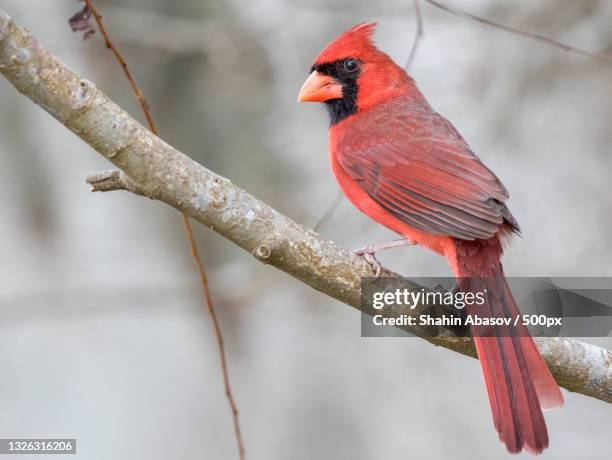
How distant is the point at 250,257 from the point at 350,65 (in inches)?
77.8

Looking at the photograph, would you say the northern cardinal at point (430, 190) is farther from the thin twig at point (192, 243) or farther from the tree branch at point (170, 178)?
the thin twig at point (192, 243)

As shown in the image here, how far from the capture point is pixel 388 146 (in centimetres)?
315

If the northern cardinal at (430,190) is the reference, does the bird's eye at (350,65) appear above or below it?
above

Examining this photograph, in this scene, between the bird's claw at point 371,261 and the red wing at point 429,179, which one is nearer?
the bird's claw at point 371,261

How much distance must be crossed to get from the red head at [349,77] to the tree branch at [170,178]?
1124 mm

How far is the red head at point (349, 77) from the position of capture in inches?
132

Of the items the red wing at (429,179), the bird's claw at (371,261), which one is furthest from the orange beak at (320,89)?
the bird's claw at (371,261)

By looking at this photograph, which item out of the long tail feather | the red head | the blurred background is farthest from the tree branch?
the blurred background

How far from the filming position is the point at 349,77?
3.39 metres

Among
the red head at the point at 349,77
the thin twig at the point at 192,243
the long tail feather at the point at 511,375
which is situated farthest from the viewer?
the red head at the point at 349,77

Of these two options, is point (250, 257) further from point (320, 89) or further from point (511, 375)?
point (511, 375)

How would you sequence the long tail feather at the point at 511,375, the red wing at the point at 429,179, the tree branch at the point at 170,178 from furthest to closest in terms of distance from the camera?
1. the red wing at the point at 429,179
2. the long tail feather at the point at 511,375
3. the tree branch at the point at 170,178

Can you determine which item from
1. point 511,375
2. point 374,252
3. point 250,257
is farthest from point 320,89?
point 250,257

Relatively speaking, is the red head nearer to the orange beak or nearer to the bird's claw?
the orange beak
